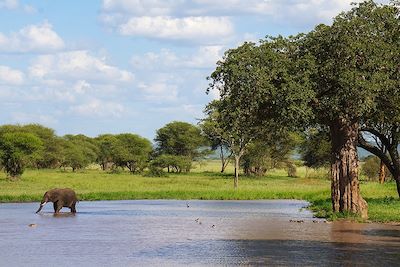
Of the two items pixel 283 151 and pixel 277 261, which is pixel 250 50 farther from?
pixel 283 151

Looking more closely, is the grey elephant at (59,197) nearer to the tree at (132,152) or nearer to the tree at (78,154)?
the tree at (78,154)

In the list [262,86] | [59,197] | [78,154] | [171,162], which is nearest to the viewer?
[262,86]

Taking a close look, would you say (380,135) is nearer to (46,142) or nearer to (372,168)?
(372,168)

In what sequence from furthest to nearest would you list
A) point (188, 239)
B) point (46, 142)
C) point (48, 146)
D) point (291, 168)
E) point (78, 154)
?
1. point (46, 142)
2. point (48, 146)
3. point (291, 168)
4. point (78, 154)
5. point (188, 239)

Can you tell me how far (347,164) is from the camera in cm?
3475

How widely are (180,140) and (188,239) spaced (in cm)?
9471

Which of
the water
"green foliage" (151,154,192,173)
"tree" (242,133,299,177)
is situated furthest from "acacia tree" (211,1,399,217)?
"green foliage" (151,154,192,173)

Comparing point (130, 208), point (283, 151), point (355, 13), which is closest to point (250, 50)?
point (355, 13)

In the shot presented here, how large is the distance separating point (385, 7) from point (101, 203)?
2618cm

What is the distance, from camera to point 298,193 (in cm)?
6262

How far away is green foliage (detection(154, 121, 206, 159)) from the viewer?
121 m

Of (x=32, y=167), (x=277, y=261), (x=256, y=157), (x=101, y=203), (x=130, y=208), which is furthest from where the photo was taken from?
(x=32, y=167)

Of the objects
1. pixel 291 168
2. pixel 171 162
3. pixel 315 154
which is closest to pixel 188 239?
pixel 315 154

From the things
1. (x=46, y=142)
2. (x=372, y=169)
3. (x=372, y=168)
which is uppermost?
(x=46, y=142)
